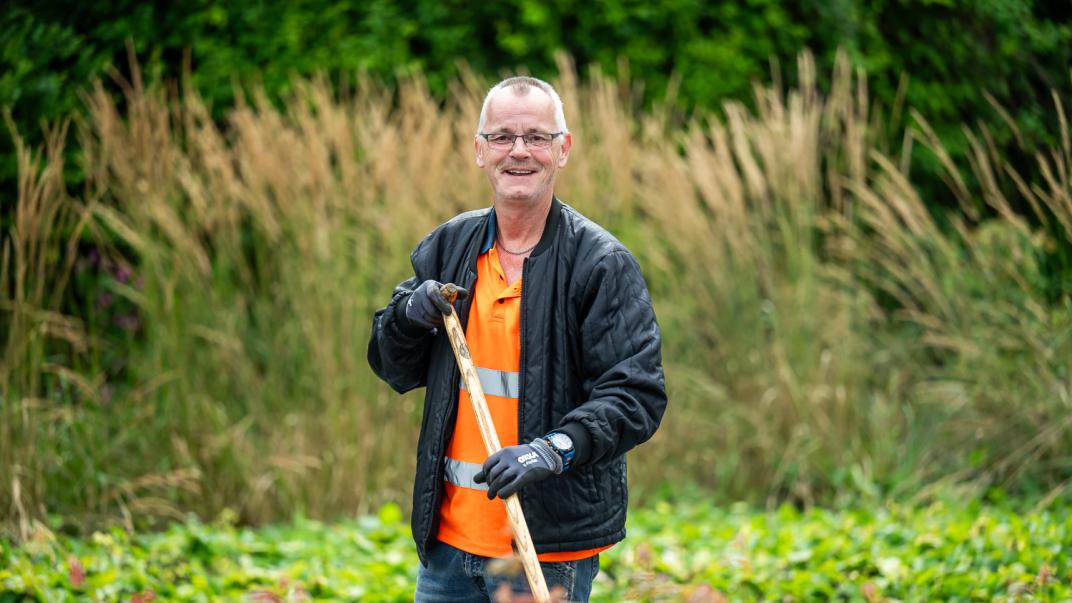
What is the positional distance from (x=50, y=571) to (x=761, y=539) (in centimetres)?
283

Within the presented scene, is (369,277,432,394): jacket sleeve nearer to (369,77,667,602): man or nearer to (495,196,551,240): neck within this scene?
(369,77,667,602): man

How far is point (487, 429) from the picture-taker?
2709mm

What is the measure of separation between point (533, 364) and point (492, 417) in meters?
0.19

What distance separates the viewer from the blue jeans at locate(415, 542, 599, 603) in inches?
112

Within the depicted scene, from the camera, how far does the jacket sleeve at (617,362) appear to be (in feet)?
8.80

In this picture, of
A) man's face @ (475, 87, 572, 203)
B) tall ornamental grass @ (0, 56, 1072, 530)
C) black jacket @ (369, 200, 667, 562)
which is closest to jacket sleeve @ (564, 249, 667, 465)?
black jacket @ (369, 200, 667, 562)

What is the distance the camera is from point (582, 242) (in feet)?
9.45

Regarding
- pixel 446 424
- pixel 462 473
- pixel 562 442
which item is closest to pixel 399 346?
pixel 446 424

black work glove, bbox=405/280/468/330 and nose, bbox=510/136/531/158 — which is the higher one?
nose, bbox=510/136/531/158

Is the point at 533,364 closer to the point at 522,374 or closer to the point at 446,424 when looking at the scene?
the point at 522,374

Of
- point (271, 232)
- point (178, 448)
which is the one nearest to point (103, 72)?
point (271, 232)

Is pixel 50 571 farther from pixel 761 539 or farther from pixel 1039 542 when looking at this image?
pixel 1039 542

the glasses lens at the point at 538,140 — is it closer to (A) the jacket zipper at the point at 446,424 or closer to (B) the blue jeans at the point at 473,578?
(A) the jacket zipper at the point at 446,424

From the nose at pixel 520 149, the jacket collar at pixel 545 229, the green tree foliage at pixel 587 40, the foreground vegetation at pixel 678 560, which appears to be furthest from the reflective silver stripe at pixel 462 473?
the green tree foliage at pixel 587 40
